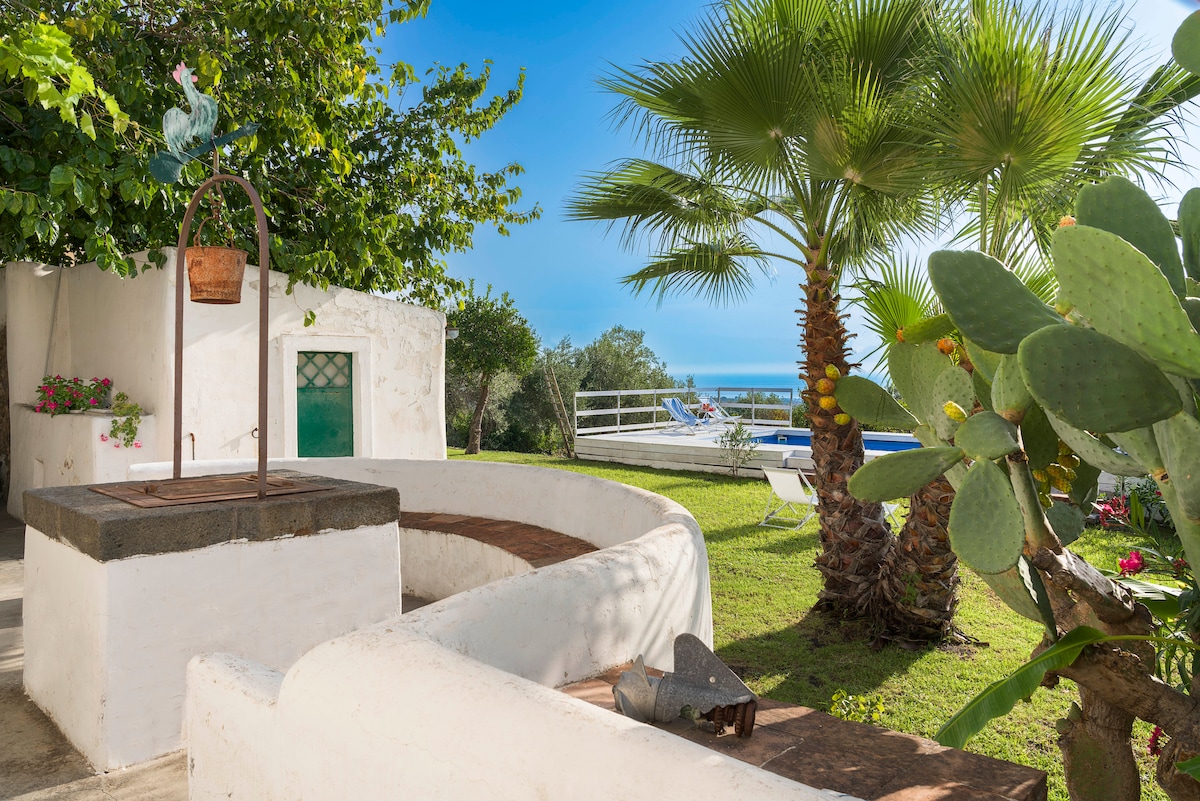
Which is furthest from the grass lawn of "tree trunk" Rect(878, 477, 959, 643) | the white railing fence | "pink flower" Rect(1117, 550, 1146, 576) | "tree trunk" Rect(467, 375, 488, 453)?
"tree trunk" Rect(467, 375, 488, 453)

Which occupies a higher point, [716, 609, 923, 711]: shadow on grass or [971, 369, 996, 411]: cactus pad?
[971, 369, 996, 411]: cactus pad

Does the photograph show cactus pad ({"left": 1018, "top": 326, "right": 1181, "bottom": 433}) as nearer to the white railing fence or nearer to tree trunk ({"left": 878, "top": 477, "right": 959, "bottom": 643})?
tree trunk ({"left": 878, "top": 477, "right": 959, "bottom": 643})

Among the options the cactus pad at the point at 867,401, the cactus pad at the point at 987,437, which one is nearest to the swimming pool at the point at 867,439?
the cactus pad at the point at 867,401

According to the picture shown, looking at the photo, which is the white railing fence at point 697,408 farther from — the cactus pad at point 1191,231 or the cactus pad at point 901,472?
the cactus pad at point 1191,231

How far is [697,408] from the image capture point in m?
21.1

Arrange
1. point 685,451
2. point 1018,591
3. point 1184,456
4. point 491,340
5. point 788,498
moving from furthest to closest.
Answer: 1. point 491,340
2. point 685,451
3. point 788,498
4. point 1018,591
5. point 1184,456

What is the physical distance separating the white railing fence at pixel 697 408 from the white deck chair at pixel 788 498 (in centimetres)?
827

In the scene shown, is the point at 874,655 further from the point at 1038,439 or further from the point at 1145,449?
the point at 1145,449

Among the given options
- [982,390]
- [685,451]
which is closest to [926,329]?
[982,390]

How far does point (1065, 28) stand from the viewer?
4.04 m

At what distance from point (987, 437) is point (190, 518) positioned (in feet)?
8.77

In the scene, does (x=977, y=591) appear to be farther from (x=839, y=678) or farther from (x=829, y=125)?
(x=829, y=125)

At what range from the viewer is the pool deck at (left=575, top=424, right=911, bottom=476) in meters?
13.5

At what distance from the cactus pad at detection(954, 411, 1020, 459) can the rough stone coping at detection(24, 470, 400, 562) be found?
2.45 m
